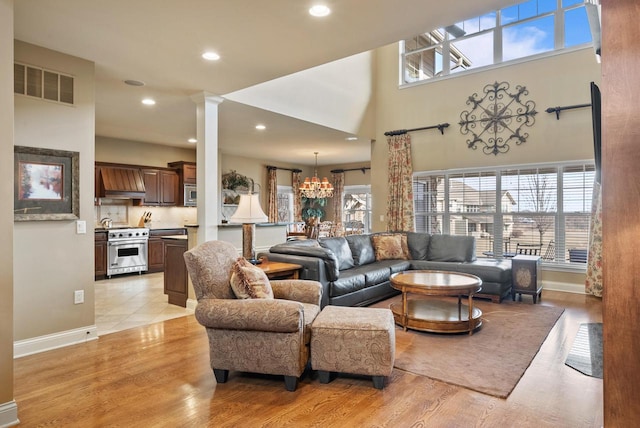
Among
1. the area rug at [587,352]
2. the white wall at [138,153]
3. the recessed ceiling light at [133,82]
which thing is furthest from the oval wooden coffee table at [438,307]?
the white wall at [138,153]

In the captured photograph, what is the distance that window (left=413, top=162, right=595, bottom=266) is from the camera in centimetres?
565

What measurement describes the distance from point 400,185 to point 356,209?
3.84 metres

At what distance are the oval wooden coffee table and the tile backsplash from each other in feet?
19.3

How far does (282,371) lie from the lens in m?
2.53

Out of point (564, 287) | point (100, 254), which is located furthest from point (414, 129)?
point (100, 254)

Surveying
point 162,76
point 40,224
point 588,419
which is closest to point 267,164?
point 162,76

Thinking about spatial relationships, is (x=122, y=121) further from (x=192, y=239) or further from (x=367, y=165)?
(x=367, y=165)

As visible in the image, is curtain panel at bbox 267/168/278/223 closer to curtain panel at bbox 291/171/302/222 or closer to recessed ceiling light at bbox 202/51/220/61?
curtain panel at bbox 291/171/302/222

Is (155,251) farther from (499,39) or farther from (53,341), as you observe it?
(499,39)

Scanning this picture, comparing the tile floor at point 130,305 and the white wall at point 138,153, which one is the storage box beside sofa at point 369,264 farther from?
the white wall at point 138,153

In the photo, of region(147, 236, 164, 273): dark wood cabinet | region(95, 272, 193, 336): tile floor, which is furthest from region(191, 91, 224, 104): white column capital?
region(147, 236, 164, 273): dark wood cabinet

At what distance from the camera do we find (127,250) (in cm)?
705

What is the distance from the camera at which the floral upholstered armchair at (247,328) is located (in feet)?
8.16

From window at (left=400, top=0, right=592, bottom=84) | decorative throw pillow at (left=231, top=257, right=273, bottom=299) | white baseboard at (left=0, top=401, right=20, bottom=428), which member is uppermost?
window at (left=400, top=0, right=592, bottom=84)
